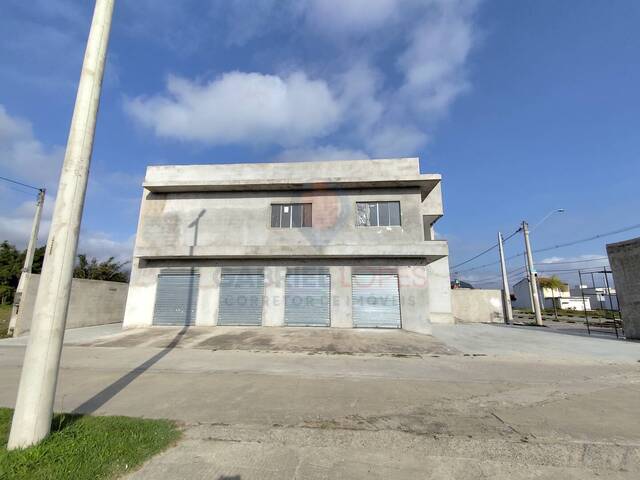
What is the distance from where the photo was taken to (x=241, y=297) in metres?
15.7

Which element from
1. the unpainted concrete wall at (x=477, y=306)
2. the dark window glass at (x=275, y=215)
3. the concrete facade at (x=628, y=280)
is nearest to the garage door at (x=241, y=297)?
the dark window glass at (x=275, y=215)

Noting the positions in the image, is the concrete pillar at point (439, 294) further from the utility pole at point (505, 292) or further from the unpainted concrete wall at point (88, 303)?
the unpainted concrete wall at point (88, 303)

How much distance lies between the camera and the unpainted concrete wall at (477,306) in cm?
2458

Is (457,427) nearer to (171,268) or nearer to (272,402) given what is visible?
(272,402)

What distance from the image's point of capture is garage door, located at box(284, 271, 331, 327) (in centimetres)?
1528

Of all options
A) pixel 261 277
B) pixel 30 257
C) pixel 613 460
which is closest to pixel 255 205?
pixel 261 277

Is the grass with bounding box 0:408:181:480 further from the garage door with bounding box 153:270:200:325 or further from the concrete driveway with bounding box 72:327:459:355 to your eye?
the garage door with bounding box 153:270:200:325

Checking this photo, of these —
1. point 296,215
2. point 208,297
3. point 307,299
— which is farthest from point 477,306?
point 208,297

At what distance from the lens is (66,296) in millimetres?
3666

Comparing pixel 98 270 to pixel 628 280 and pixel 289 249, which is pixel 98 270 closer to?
pixel 289 249

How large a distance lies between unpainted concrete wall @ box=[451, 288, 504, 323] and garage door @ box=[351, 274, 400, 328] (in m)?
11.7

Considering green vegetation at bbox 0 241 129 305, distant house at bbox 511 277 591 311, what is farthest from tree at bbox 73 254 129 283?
distant house at bbox 511 277 591 311

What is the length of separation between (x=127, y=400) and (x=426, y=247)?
1326cm

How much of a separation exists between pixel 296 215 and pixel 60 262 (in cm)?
1320
